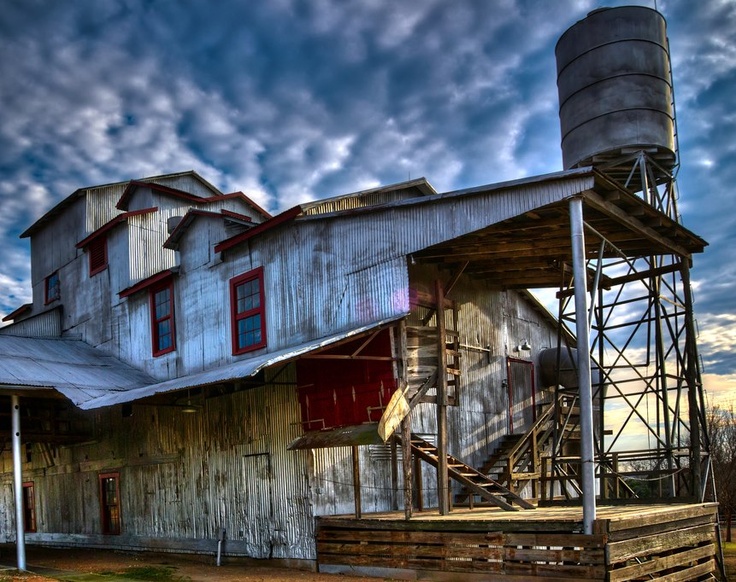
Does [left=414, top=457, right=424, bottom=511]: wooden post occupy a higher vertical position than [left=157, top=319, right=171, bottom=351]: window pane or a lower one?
lower

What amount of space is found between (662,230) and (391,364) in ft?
21.9

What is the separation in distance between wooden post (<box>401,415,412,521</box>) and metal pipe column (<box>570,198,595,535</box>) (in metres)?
3.55

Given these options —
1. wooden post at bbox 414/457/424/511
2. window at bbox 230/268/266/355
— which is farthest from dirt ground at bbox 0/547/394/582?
window at bbox 230/268/266/355

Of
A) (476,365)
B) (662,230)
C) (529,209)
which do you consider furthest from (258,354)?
(662,230)

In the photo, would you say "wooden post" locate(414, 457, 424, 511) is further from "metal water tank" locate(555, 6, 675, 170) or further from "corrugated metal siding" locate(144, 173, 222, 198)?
"corrugated metal siding" locate(144, 173, 222, 198)

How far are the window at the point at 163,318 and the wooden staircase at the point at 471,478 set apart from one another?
9.24m

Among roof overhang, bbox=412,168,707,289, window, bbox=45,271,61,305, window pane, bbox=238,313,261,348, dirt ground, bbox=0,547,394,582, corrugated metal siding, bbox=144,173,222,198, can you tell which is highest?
corrugated metal siding, bbox=144,173,222,198

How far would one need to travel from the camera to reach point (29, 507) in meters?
28.8

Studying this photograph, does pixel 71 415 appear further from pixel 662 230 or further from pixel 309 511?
pixel 662 230

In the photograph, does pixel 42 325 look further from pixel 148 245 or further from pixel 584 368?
pixel 584 368

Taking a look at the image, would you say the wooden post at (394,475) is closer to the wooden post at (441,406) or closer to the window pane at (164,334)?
the wooden post at (441,406)

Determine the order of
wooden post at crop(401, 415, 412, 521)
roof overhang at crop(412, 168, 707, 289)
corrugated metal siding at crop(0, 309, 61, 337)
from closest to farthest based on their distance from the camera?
roof overhang at crop(412, 168, 707, 289) < wooden post at crop(401, 415, 412, 521) < corrugated metal siding at crop(0, 309, 61, 337)

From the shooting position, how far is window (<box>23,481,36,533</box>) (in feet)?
93.0

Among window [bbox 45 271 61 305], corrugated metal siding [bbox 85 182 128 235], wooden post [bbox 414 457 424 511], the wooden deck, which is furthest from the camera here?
window [bbox 45 271 61 305]
